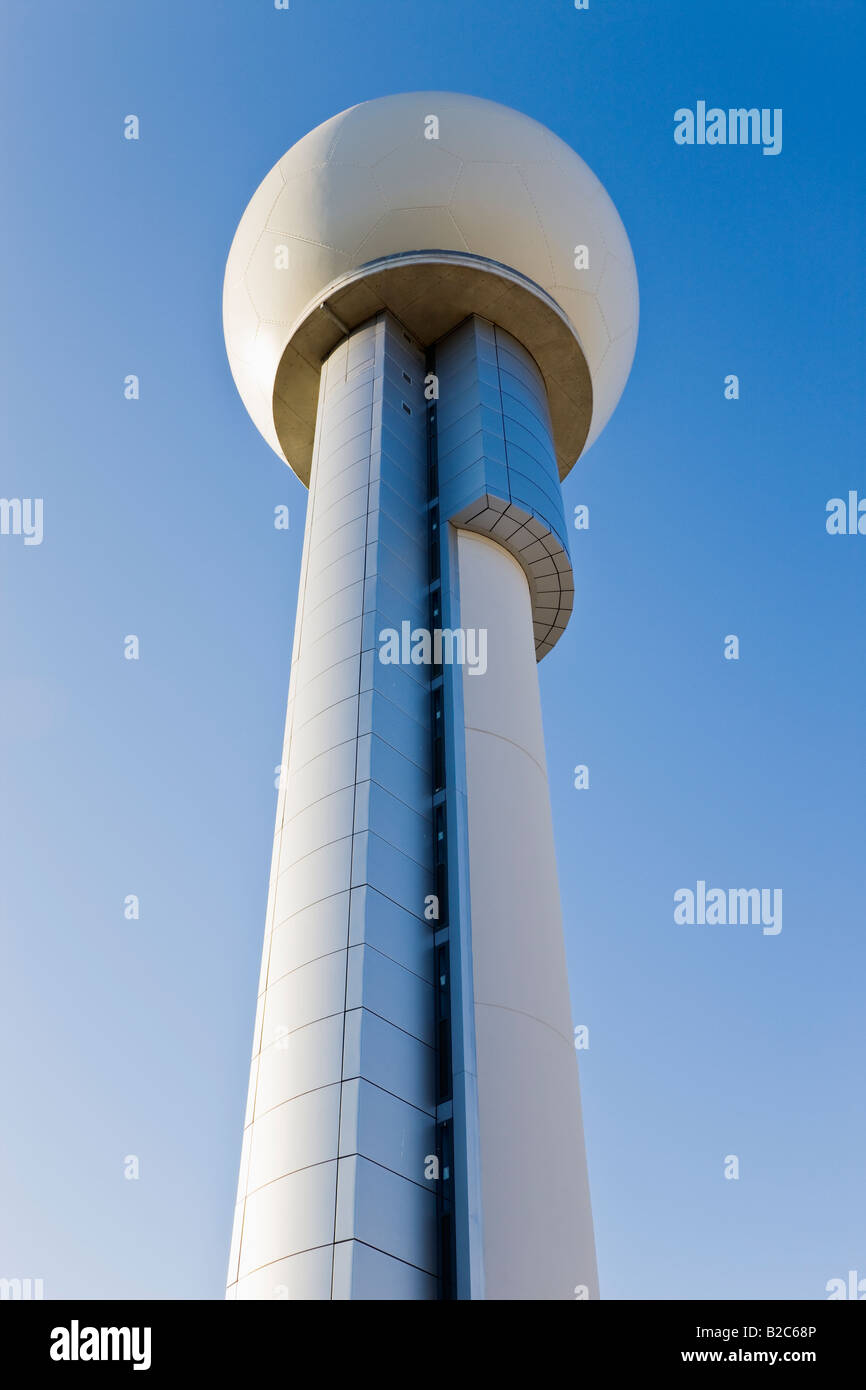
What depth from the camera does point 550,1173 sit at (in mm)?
12016

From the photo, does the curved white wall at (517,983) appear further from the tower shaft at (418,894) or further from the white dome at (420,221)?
the white dome at (420,221)

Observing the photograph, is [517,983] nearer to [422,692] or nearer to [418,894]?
[418,894]

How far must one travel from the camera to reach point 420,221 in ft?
65.2

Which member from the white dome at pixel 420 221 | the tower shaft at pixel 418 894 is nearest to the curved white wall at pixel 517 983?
the tower shaft at pixel 418 894

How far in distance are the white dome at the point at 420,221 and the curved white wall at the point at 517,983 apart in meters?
6.28

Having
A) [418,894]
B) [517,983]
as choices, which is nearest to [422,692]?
[418,894]

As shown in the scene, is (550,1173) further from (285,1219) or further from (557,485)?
(557,485)

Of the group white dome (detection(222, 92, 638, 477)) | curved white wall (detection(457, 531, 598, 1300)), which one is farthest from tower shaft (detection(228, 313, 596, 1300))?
white dome (detection(222, 92, 638, 477))

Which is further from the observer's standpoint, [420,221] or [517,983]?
[420,221]

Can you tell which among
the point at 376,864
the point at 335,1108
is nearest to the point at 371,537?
the point at 376,864

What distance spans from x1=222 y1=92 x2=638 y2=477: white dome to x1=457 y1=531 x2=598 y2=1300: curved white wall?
6285 millimetres

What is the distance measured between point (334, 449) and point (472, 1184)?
41.4ft

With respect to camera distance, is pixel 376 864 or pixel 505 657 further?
pixel 505 657

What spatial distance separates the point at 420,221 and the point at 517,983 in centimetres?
1411
